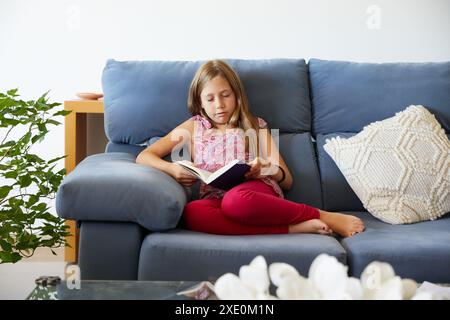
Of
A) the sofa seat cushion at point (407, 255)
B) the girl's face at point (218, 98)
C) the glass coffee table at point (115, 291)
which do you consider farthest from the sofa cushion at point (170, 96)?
the glass coffee table at point (115, 291)

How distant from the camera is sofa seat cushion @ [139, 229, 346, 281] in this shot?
2033mm

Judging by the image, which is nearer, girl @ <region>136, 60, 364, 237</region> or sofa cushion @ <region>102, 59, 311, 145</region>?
girl @ <region>136, 60, 364, 237</region>

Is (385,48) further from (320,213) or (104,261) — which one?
(104,261)

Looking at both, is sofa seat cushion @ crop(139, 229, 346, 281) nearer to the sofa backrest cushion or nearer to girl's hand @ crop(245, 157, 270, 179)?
girl's hand @ crop(245, 157, 270, 179)

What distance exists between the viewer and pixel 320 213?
7.75 ft

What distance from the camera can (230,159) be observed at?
2.60 metres

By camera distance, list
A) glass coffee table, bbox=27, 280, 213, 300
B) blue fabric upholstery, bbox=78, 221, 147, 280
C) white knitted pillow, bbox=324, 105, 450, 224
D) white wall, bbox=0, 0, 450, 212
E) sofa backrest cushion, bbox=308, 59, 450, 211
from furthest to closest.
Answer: white wall, bbox=0, 0, 450, 212, sofa backrest cushion, bbox=308, 59, 450, 211, white knitted pillow, bbox=324, 105, 450, 224, blue fabric upholstery, bbox=78, 221, 147, 280, glass coffee table, bbox=27, 280, 213, 300

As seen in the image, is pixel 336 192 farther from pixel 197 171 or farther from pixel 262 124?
pixel 197 171

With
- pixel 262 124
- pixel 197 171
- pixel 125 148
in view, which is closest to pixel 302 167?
pixel 262 124

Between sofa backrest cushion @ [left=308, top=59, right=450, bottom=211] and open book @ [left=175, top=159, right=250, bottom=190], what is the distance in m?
0.46

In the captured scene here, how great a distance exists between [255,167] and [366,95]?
25.1 inches

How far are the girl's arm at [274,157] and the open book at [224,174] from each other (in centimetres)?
20

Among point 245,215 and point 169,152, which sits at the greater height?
point 169,152

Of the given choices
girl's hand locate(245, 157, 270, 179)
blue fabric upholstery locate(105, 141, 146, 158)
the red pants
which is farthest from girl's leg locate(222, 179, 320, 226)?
blue fabric upholstery locate(105, 141, 146, 158)
